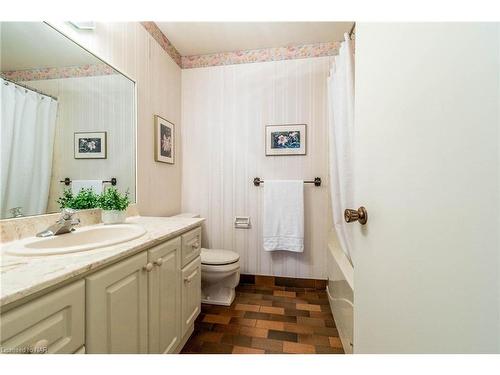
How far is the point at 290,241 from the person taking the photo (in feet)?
6.45

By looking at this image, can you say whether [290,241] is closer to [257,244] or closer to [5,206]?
[257,244]

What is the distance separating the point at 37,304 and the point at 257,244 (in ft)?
5.77

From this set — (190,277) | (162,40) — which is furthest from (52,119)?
(162,40)


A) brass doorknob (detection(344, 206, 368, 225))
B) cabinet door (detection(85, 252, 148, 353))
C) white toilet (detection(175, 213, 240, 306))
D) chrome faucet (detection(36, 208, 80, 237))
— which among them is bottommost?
white toilet (detection(175, 213, 240, 306))

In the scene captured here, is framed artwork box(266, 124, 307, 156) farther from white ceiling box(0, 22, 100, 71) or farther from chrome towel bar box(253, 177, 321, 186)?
white ceiling box(0, 22, 100, 71)

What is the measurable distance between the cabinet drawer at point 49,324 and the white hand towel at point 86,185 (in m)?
0.75

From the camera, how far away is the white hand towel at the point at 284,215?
6.41ft

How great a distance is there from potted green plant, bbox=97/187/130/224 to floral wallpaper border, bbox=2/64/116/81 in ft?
2.01

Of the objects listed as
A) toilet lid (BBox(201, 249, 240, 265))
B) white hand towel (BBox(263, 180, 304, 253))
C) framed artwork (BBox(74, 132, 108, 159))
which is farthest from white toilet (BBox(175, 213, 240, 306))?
framed artwork (BBox(74, 132, 108, 159))

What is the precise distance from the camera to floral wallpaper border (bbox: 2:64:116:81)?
865 mm

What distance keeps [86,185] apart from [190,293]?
867mm

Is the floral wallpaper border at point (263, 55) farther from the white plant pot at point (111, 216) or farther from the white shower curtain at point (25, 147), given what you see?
the white plant pot at point (111, 216)

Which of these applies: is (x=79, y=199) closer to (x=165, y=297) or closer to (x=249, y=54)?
(x=165, y=297)
